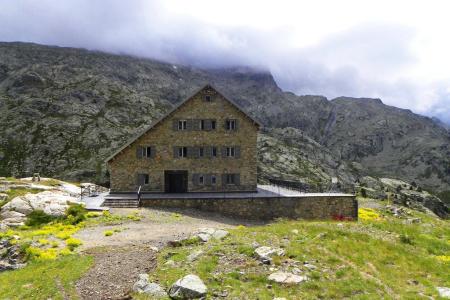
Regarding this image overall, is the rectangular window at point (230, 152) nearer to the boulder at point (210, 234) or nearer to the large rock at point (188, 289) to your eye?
the boulder at point (210, 234)

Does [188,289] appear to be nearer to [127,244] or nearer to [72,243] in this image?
[127,244]

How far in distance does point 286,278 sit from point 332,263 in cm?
321

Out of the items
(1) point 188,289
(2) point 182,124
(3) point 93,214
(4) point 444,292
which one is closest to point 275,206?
(2) point 182,124

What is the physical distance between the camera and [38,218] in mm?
36719

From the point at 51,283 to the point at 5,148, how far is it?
11809 centimetres

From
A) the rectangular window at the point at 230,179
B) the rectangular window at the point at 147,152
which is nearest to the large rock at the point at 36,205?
the rectangular window at the point at 147,152

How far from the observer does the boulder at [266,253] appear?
19.3 m

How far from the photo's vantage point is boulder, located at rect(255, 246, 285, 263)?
760 inches

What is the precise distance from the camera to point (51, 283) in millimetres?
19000

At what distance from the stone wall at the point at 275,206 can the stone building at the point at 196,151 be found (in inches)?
269

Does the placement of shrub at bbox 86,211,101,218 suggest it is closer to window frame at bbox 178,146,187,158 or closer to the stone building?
the stone building

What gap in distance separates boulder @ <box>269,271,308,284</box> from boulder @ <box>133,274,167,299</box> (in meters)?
5.02

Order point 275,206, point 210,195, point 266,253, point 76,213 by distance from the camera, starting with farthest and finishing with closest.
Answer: point 210,195 < point 275,206 < point 76,213 < point 266,253

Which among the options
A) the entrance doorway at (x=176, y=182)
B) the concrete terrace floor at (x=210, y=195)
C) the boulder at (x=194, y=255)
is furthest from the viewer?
the entrance doorway at (x=176, y=182)
